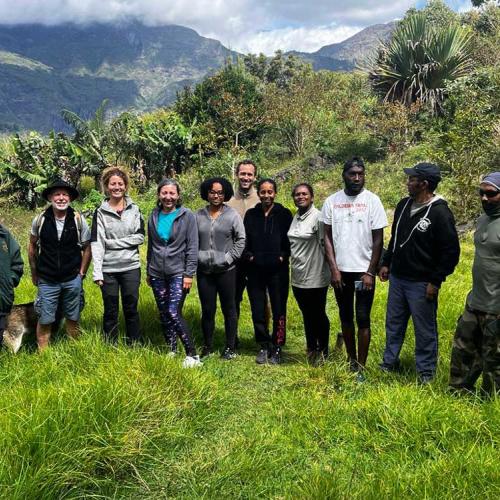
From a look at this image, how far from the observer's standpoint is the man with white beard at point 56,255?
417 cm

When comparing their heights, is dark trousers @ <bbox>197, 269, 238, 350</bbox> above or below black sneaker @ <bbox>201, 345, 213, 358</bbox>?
above

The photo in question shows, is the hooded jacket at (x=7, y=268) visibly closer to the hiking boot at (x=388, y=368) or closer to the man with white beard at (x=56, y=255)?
the man with white beard at (x=56, y=255)

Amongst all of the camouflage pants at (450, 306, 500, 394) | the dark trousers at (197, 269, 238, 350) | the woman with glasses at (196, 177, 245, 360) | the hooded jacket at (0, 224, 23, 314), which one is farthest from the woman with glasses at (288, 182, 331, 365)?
the hooded jacket at (0, 224, 23, 314)

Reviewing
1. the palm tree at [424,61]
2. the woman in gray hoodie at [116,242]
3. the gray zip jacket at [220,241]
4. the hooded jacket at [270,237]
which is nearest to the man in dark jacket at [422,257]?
the hooded jacket at [270,237]

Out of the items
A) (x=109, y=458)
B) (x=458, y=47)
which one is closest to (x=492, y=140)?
(x=458, y=47)

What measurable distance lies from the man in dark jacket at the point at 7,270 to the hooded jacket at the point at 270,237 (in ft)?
6.95

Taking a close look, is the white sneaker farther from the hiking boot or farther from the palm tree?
the palm tree

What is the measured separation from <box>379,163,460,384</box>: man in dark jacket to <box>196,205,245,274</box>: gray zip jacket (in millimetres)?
1415

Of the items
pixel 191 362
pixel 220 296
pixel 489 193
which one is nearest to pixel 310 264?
pixel 220 296

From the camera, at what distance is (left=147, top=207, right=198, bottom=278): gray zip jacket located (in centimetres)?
432

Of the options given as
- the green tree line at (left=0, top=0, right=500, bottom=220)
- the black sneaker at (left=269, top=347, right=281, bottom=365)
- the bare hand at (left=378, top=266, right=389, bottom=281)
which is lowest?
the black sneaker at (left=269, top=347, right=281, bottom=365)

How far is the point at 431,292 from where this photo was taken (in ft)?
11.7

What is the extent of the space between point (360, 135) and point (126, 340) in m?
Result: 12.8

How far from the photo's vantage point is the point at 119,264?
4320mm
